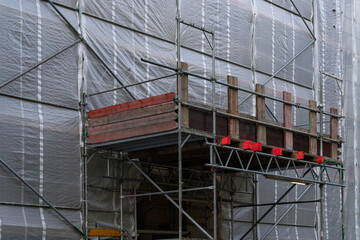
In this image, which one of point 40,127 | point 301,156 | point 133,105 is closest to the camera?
point 133,105

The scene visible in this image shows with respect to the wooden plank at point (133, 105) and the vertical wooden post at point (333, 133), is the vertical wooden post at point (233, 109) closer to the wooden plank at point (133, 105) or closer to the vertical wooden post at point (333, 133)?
the wooden plank at point (133, 105)

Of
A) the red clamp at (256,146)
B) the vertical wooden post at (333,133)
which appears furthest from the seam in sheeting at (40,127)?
the vertical wooden post at (333,133)

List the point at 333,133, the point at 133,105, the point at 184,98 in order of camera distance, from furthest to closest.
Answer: the point at 333,133 < the point at 133,105 < the point at 184,98

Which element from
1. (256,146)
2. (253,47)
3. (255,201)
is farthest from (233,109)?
(253,47)

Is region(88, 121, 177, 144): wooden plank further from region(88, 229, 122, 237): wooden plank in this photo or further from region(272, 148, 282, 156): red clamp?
region(272, 148, 282, 156): red clamp

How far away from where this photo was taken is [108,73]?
15219 millimetres

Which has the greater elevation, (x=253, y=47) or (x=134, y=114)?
(x=253, y=47)

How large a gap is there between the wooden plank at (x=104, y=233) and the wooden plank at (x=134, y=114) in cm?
221


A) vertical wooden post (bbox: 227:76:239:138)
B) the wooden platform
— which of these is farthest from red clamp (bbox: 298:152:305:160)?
vertical wooden post (bbox: 227:76:239:138)

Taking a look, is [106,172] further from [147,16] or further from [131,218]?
[147,16]

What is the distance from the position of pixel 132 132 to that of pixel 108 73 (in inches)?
91.7

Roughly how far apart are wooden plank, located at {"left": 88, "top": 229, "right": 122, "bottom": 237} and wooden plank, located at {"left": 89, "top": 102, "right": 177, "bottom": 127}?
2.21 metres

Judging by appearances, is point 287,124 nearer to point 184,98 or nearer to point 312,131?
point 312,131

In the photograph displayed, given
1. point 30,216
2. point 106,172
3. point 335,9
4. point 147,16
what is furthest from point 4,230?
point 335,9
